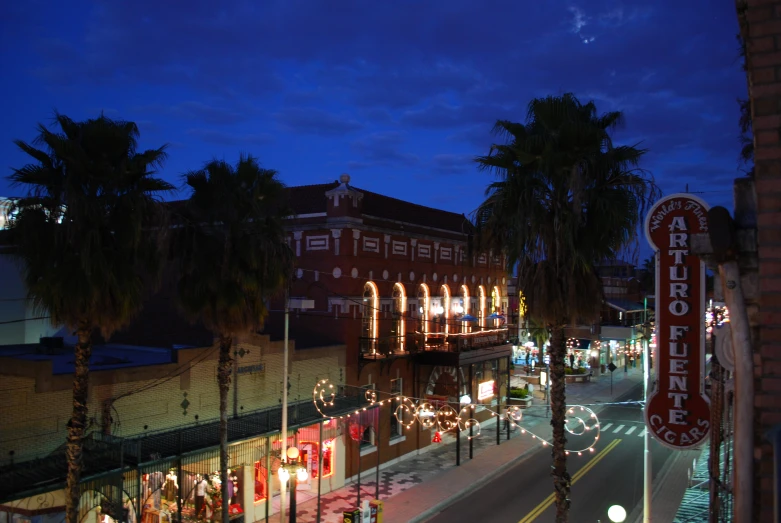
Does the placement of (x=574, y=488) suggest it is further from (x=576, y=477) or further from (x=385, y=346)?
(x=385, y=346)

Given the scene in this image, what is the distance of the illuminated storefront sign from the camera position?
38.0 meters

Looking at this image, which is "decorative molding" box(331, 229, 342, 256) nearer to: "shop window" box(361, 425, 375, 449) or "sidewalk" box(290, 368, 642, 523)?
"shop window" box(361, 425, 375, 449)

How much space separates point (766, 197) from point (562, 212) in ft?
32.4

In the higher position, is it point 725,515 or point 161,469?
point 725,515

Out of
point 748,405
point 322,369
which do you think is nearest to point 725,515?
point 748,405

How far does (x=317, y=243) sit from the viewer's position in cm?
2948

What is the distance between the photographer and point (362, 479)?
92.3ft

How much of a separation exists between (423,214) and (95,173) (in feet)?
82.0

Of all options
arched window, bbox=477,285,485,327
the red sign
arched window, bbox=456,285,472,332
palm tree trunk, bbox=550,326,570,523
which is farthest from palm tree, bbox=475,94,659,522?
arched window, bbox=477,285,485,327

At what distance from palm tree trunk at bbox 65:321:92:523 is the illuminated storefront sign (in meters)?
27.8

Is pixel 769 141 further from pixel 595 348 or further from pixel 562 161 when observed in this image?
pixel 595 348

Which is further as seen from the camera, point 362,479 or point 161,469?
point 362,479

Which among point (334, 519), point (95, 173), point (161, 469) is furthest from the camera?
point (334, 519)

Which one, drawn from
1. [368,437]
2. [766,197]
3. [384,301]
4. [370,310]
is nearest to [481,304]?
[384,301]
